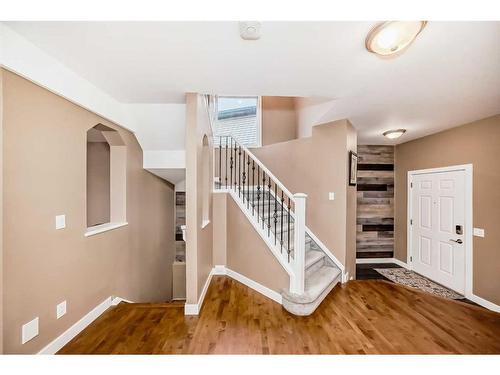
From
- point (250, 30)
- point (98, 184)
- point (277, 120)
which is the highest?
point (277, 120)

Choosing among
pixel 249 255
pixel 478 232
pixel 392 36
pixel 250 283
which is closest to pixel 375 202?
pixel 478 232

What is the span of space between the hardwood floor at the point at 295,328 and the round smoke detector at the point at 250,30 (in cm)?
244

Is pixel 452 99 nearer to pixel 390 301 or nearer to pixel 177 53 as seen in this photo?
pixel 390 301

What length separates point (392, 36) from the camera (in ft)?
4.89

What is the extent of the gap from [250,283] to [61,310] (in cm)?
212

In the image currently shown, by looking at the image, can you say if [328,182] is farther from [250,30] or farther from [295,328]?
[250,30]

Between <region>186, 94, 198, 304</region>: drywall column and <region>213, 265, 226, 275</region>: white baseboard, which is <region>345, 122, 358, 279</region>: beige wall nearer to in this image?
<region>213, 265, 226, 275</region>: white baseboard

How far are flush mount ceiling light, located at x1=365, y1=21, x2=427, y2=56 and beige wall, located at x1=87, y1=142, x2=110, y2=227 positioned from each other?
3.66 m

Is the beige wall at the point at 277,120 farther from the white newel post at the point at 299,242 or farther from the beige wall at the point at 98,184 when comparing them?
the beige wall at the point at 98,184

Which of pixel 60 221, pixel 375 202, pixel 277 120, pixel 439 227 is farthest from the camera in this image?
pixel 277 120

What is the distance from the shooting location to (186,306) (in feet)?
8.10

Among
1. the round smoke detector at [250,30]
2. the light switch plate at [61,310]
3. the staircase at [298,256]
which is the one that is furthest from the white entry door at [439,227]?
the light switch plate at [61,310]
